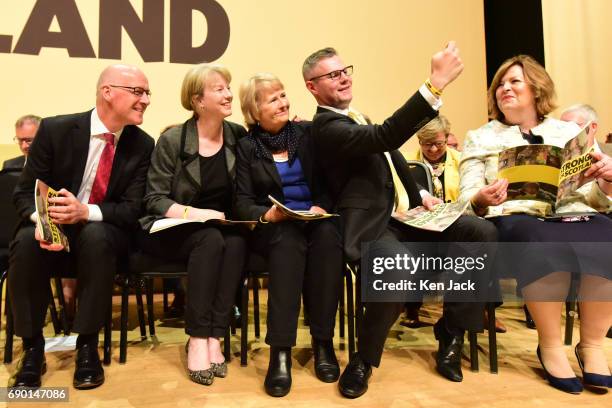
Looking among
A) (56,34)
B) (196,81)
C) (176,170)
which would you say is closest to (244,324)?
(176,170)

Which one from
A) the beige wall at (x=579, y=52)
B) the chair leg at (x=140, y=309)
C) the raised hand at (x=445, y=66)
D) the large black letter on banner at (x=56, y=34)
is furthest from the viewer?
the beige wall at (x=579, y=52)

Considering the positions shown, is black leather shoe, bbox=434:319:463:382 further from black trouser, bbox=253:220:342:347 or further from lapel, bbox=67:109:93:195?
lapel, bbox=67:109:93:195

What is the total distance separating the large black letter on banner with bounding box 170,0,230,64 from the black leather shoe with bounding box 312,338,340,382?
9.60ft

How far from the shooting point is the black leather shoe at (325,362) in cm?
179

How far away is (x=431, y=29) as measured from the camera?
15.3ft

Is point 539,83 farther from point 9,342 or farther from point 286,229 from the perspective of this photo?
point 9,342

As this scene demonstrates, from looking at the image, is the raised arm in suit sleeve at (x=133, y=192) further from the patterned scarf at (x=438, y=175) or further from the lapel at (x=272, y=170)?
the patterned scarf at (x=438, y=175)

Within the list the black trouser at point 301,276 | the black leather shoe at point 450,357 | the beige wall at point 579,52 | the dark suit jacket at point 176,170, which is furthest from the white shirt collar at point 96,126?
the beige wall at point 579,52

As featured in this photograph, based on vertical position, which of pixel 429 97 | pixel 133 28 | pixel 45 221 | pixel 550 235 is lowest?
pixel 550 235

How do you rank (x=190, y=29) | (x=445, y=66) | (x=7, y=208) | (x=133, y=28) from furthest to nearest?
1. (x=190, y=29)
2. (x=133, y=28)
3. (x=7, y=208)
4. (x=445, y=66)

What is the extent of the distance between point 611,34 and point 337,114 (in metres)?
3.66

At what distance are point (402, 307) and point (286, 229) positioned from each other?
524mm

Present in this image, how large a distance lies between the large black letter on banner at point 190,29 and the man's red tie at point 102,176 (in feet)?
7.12

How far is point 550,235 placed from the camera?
1768 millimetres
